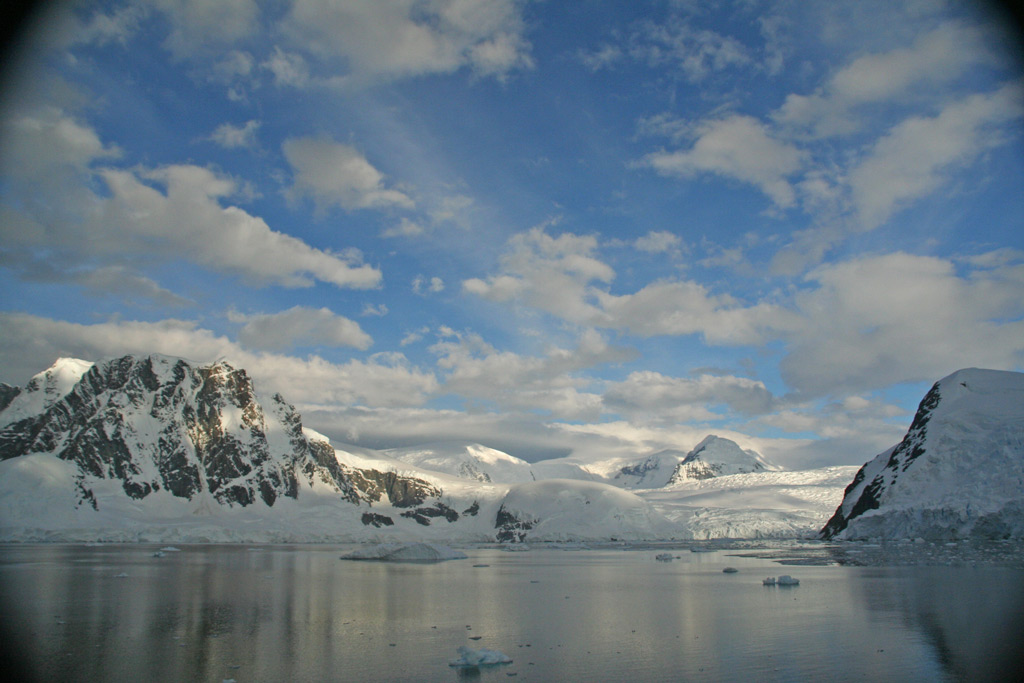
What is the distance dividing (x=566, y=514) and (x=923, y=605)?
490 ft

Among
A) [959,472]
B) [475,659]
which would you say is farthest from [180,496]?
[475,659]

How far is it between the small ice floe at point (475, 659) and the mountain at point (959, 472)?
7538 cm

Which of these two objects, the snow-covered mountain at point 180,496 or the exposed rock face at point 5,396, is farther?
the exposed rock face at point 5,396

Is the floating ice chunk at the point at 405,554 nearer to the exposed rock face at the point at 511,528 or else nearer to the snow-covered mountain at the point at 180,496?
the snow-covered mountain at the point at 180,496

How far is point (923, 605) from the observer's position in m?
33.6

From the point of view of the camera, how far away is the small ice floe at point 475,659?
21109mm

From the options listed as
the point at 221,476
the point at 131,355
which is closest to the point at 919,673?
the point at 221,476

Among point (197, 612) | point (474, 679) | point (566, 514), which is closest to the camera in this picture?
point (474, 679)

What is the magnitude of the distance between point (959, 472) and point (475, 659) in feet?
272

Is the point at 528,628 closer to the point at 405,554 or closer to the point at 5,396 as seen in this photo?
the point at 405,554

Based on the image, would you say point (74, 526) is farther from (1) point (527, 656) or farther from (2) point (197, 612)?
Result: (1) point (527, 656)

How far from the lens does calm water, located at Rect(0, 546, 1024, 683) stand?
20798 millimetres

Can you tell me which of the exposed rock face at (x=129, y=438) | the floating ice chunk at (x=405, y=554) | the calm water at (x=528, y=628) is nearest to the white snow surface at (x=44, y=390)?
the exposed rock face at (x=129, y=438)

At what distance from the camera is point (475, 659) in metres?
21.2
